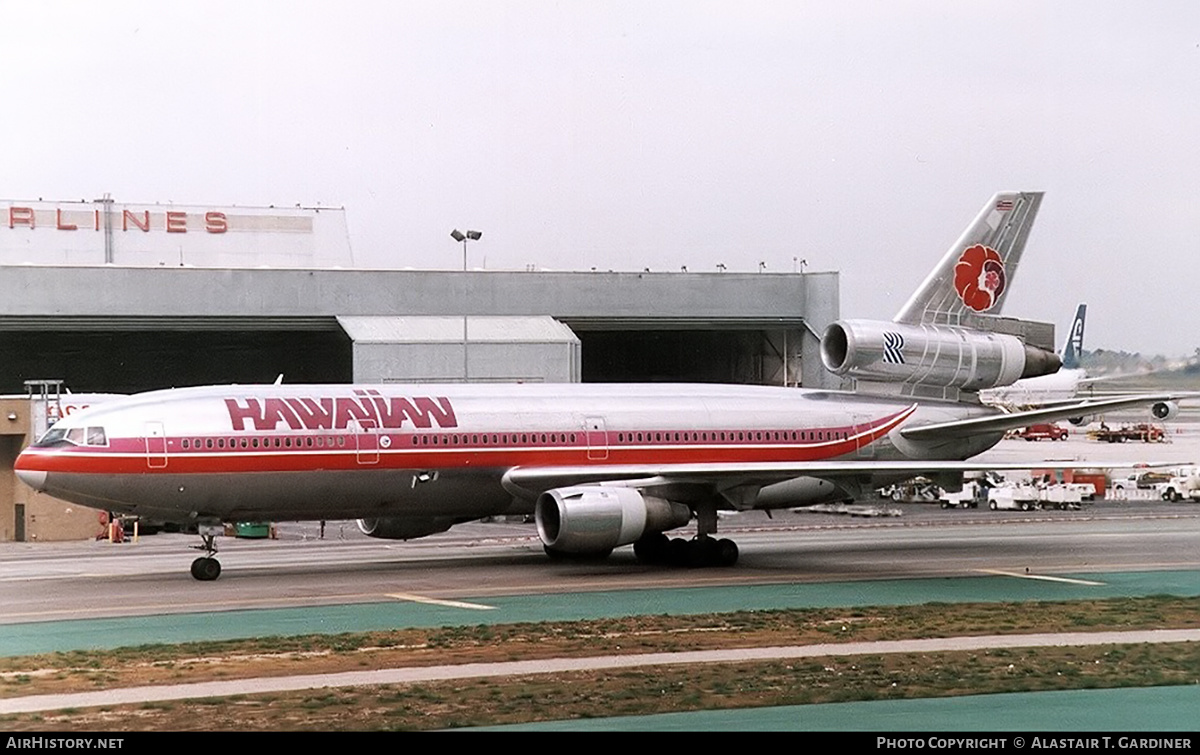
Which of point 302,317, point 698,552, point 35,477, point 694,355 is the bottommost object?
point 698,552

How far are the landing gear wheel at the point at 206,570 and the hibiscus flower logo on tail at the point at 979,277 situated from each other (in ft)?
60.0

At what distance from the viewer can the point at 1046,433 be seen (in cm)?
6384

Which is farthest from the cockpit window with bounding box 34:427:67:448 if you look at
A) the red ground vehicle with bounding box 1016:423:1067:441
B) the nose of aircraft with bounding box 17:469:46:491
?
the red ground vehicle with bounding box 1016:423:1067:441

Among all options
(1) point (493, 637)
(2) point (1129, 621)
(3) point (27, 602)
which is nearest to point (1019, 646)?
(2) point (1129, 621)

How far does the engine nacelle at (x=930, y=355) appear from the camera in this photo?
37.2 meters

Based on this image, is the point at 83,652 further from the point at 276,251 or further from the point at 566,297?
the point at 276,251

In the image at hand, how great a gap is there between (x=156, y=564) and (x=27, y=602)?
8696mm

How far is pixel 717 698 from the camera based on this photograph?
17.3 metres

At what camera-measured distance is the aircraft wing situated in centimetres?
3365

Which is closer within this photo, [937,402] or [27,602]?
[27,602]

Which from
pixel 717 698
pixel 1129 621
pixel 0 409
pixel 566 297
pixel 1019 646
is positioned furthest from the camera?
pixel 566 297

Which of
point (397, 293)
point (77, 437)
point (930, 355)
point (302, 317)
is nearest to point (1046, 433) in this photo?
point (397, 293)

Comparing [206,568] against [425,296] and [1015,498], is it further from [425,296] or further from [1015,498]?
[1015,498]

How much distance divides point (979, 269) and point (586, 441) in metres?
10.9
